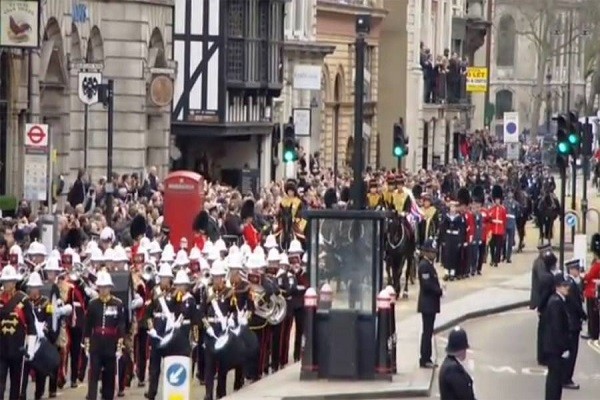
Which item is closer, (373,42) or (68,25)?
(68,25)

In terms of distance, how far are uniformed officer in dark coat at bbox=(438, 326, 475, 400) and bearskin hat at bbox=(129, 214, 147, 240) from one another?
48.6 ft

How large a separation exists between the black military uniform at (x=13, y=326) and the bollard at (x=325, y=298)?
3.95m

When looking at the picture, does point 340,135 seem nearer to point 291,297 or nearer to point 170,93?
point 170,93

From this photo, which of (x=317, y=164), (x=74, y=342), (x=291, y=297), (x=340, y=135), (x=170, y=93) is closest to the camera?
(x=74, y=342)

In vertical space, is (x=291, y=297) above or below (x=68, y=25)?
Answer: below

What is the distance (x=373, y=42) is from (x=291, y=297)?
52.4 m

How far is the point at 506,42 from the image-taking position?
144 metres

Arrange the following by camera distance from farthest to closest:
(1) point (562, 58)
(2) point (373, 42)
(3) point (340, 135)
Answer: (1) point (562, 58)
(2) point (373, 42)
(3) point (340, 135)

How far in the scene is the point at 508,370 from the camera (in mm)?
30531

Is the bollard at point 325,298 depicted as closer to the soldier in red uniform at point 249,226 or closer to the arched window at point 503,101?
the soldier in red uniform at point 249,226

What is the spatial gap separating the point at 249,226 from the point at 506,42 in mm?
107368

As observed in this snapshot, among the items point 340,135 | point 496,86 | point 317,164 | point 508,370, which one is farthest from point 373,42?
point 496,86

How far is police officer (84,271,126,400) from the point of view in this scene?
2569 cm

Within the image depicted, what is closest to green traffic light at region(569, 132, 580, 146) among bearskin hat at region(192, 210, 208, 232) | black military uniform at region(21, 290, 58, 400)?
bearskin hat at region(192, 210, 208, 232)
